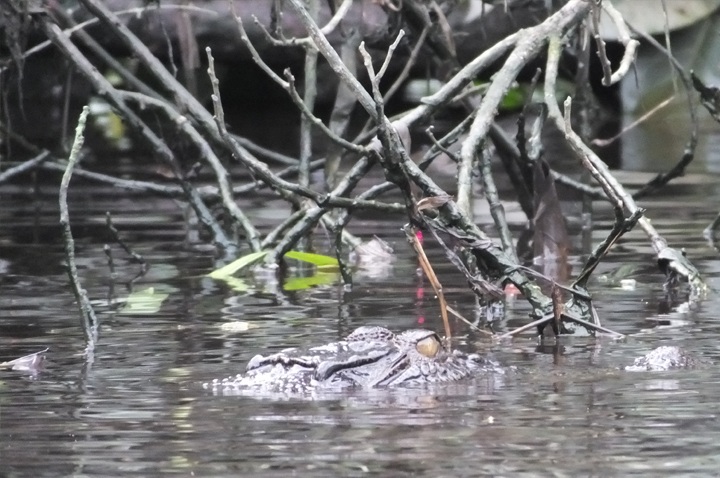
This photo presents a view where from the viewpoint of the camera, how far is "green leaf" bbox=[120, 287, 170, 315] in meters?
6.98

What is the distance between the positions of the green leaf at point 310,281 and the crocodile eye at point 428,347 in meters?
2.58

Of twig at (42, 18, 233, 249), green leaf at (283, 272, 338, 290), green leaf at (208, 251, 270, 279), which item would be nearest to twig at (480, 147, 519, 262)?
green leaf at (283, 272, 338, 290)

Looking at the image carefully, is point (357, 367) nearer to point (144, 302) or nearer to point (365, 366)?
point (365, 366)

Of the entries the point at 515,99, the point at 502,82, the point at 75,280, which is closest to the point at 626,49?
the point at 502,82

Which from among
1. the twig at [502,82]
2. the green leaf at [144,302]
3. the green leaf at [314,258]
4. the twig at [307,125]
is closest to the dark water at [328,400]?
the green leaf at [144,302]

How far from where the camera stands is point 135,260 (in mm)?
8922

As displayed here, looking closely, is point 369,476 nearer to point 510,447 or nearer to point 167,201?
point 510,447

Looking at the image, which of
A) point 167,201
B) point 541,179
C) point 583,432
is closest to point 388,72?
point 167,201

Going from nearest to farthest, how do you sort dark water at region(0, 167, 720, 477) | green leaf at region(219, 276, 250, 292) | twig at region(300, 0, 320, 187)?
1. dark water at region(0, 167, 720, 477)
2. green leaf at region(219, 276, 250, 292)
3. twig at region(300, 0, 320, 187)

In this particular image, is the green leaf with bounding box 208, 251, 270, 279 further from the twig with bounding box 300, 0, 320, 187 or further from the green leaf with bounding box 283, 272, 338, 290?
the twig with bounding box 300, 0, 320, 187

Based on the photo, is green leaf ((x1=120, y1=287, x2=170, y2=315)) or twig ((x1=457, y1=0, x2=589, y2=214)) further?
green leaf ((x1=120, y1=287, x2=170, y2=315))

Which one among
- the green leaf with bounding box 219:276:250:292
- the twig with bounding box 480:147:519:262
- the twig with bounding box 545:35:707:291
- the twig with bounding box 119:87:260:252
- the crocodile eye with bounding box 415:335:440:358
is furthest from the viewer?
the twig with bounding box 119:87:260:252

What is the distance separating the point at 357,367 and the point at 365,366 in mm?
26

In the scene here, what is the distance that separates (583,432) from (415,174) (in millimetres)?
1938
